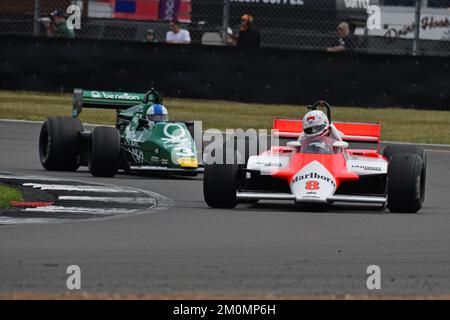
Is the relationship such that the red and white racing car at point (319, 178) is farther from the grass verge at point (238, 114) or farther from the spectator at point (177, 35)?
the spectator at point (177, 35)

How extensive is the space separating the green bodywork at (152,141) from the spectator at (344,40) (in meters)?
9.12

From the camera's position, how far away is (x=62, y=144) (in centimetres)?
1764

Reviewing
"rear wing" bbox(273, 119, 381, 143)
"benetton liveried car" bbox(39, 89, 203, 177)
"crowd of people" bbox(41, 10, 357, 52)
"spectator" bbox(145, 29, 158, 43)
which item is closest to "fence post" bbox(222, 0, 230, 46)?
"crowd of people" bbox(41, 10, 357, 52)

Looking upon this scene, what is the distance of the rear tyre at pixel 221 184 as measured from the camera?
538 inches

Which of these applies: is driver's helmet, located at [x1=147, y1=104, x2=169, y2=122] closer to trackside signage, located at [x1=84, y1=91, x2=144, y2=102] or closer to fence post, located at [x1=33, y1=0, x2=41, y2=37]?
trackside signage, located at [x1=84, y1=91, x2=144, y2=102]

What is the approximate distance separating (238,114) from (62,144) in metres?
9.23

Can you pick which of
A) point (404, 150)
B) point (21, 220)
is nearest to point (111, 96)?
point (404, 150)

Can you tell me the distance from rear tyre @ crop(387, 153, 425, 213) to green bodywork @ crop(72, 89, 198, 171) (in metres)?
3.93

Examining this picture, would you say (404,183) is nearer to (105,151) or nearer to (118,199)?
(118,199)

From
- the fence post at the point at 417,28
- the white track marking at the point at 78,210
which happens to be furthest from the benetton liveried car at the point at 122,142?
the fence post at the point at 417,28

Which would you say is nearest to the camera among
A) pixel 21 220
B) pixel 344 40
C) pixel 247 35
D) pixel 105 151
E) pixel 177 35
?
pixel 21 220

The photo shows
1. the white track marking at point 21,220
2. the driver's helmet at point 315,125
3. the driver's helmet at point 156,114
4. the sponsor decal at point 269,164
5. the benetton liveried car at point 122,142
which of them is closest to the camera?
the white track marking at point 21,220

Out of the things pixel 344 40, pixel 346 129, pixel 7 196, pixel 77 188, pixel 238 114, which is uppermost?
pixel 344 40

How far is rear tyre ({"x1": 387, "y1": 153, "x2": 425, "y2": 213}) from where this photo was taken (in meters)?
13.5
